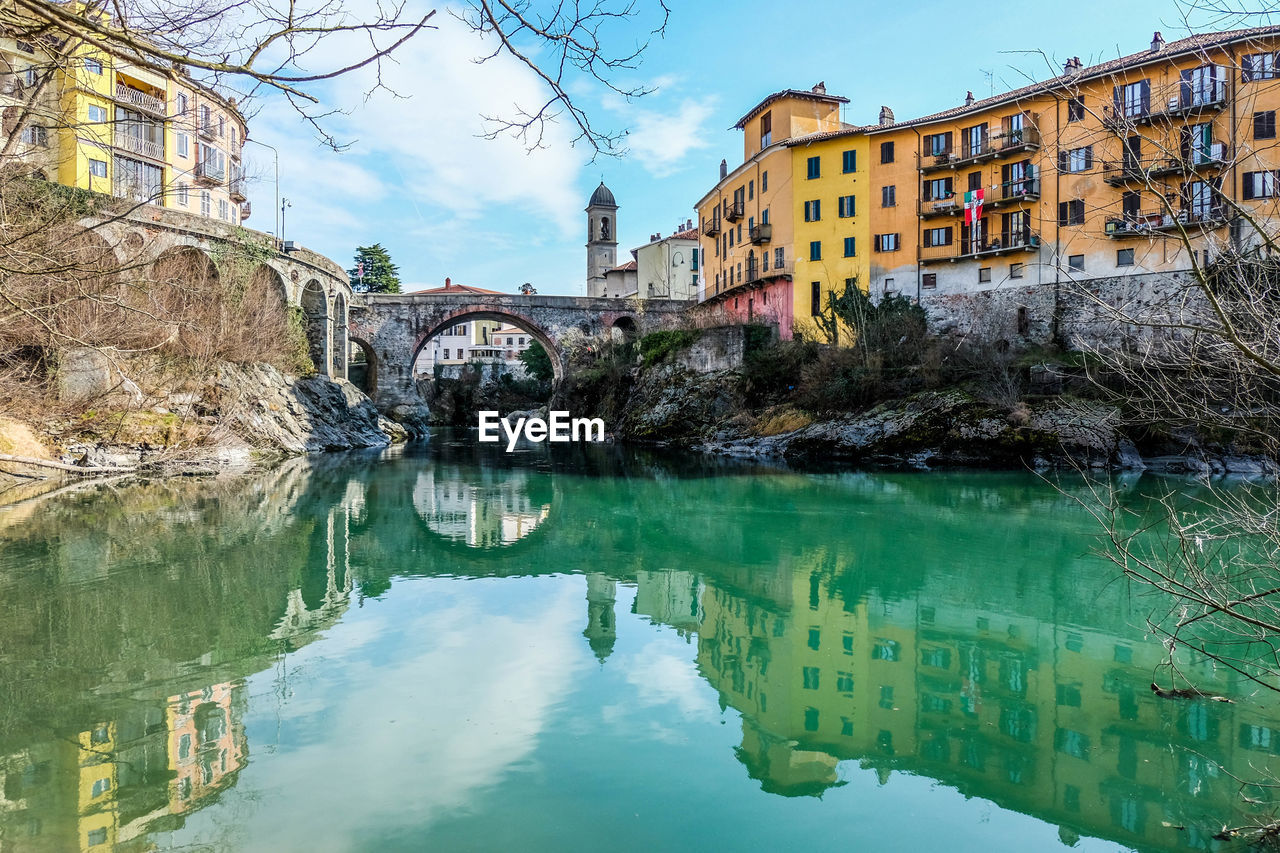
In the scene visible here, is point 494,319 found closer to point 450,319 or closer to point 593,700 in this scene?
point 450,319

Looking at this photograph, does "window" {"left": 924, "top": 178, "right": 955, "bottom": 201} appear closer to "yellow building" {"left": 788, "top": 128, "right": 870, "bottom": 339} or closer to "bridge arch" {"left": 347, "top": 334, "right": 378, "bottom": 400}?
"yellow building" {"left": 788, "top": 128, "right": 870, "bottom": 339}

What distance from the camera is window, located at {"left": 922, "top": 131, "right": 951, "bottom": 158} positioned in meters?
37.5

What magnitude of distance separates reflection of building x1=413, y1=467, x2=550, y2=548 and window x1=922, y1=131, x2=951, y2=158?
22693 millimetres

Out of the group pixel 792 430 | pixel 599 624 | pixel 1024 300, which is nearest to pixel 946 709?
pixel 599 624

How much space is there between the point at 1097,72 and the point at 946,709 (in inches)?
175

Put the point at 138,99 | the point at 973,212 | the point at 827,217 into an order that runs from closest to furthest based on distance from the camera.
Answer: the point at 973,212
the point at 138,99
the point at 827,217

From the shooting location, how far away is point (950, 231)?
3794 cm

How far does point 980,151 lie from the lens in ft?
119

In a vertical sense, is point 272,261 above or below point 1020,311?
above

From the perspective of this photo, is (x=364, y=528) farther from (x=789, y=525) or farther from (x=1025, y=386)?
(x=1025, y=386)

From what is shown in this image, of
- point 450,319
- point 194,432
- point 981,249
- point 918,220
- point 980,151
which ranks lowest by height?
point 194,432

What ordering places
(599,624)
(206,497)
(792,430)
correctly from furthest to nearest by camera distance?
1. (792,430)
2. (206,497)
3. (599,624)

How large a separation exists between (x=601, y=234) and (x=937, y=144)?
2188 inches

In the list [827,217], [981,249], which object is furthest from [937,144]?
[827,217]
